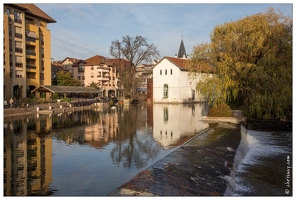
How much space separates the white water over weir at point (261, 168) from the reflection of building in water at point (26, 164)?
245 inches

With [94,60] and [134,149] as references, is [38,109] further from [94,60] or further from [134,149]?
[94,60]

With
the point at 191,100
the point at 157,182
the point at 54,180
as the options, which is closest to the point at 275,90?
the point at 157,182

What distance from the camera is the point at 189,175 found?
10586mm

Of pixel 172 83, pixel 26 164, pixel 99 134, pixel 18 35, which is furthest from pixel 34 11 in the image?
pixel 26 164

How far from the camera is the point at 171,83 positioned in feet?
173

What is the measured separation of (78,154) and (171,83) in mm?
39981

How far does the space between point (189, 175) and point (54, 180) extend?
4.73 metres

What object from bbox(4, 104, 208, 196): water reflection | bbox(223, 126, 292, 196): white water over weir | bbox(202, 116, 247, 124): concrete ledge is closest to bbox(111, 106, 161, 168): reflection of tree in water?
bbox(4, 104, 208, 196): water reflection

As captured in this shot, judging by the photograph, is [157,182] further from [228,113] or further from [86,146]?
[228,113]

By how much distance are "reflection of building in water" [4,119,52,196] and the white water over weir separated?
6222mm

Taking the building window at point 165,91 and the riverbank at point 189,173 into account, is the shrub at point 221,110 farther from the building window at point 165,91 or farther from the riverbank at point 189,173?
the building window at point 165,91

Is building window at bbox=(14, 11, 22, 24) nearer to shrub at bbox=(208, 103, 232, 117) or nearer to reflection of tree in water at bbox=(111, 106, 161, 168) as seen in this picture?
reflection of tree in water at bbox=(111, 106, 161, 168)

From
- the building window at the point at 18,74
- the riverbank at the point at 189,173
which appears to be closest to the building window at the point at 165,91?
the building window at the point at 18,74

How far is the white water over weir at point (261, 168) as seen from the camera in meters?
10.0
